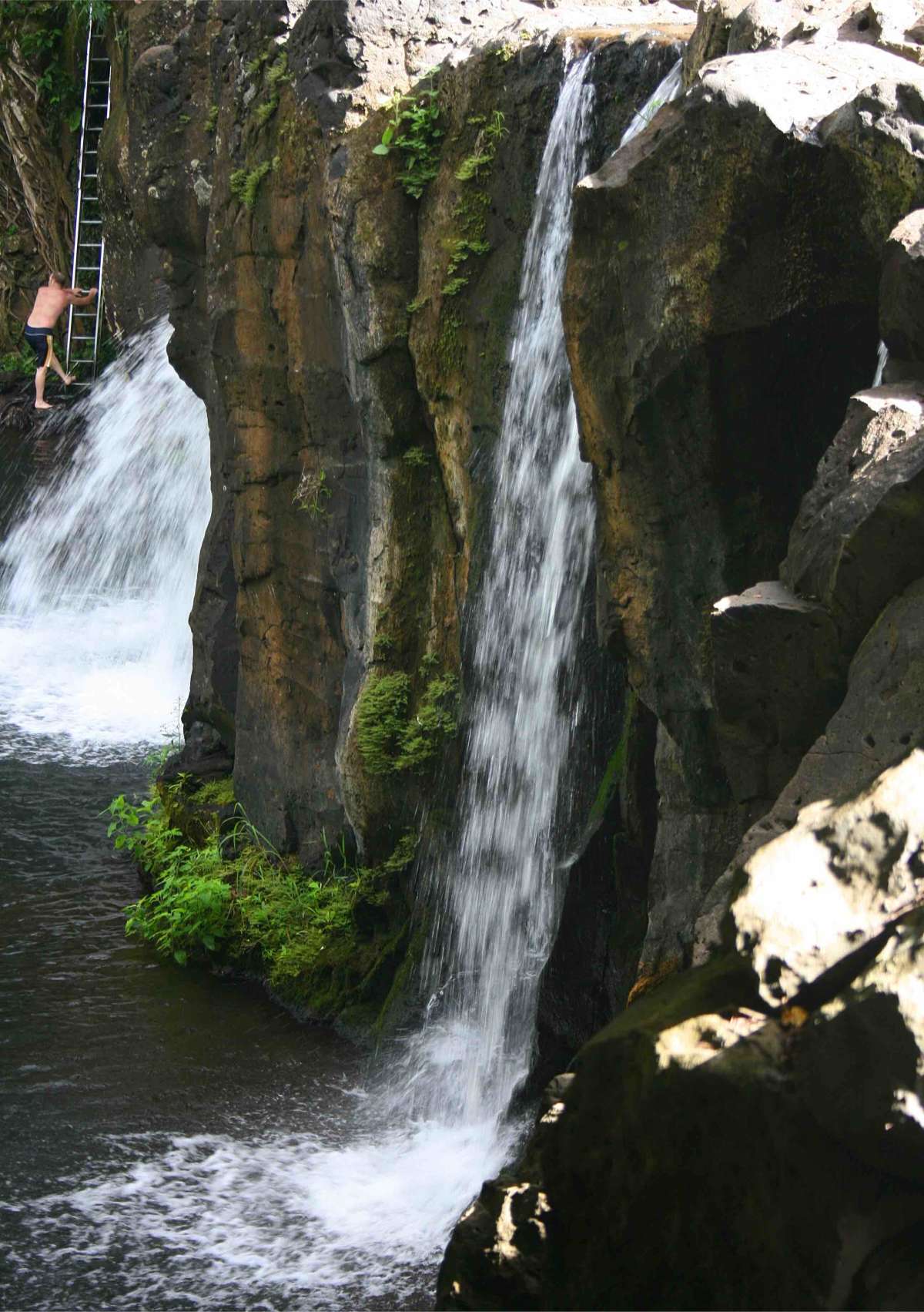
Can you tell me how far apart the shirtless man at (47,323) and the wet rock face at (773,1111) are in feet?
47.0

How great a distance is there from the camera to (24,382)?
1708cm

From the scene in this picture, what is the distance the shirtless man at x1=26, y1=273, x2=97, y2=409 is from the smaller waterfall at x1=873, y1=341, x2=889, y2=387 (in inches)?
506

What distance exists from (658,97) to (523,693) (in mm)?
2555

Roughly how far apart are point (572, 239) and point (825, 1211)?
3359 millimetres

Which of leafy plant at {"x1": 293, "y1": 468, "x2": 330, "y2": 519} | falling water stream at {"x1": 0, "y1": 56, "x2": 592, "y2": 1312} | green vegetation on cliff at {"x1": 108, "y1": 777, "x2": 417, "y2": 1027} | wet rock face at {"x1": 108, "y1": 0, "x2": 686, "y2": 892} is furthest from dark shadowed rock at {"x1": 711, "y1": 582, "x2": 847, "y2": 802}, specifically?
leafy plant at {"x1": 293, "y1": 468, "x2": 330, "y2": 519}

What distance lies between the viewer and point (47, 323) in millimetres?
16438

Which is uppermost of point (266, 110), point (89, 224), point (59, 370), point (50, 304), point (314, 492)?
point (89, 224)

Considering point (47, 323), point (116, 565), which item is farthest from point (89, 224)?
point (116, 565)

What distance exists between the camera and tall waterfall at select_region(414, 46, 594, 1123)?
21.3 ft

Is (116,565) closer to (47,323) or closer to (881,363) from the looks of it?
(47,323)

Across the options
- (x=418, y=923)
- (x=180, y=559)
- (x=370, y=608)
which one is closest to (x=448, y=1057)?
(x=418, y=923)

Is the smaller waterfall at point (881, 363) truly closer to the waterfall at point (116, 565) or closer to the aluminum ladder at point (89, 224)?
the waterfall at point (116, 565)

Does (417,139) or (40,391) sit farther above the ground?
(417,139)

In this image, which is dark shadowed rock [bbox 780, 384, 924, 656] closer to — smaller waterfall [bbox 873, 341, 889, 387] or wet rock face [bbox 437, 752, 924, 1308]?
smaller waterfall [bbox 873, 341, 889, 387]
